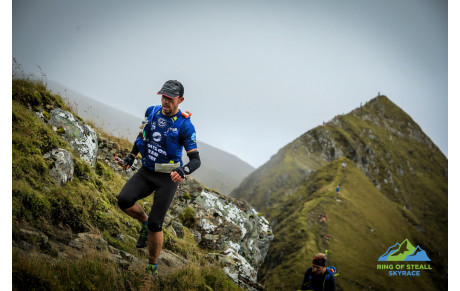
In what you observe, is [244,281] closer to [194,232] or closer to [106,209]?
[194,232]

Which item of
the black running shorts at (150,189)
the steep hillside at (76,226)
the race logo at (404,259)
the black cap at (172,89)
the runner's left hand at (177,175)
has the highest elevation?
the black cap at (172,89)

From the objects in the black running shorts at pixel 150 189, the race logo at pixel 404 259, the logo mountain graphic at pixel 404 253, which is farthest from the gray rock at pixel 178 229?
the logo mountain graphic at pixel 404 253

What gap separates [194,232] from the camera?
35.5 ft

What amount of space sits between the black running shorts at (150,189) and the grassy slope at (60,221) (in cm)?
95

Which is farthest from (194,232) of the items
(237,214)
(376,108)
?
(376,108)

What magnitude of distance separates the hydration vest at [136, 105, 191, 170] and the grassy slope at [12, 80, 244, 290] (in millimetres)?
2081

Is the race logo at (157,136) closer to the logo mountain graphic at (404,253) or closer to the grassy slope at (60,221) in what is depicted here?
the grassy slope at (60,221)

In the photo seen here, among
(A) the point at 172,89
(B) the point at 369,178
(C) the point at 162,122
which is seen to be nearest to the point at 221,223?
(C) the point at 162,122

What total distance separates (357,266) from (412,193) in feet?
325

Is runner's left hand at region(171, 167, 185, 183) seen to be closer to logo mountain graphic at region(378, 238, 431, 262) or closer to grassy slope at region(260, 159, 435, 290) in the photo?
grassy slope at region(260, 159, 435, 290)

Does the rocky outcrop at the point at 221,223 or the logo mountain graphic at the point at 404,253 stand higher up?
the rocky outcrop at the point at 221,223

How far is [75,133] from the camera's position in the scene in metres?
8.68

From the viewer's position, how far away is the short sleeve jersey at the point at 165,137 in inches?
207

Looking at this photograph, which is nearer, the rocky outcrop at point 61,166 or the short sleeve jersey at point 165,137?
the short sleeve jersey at point 165,137
